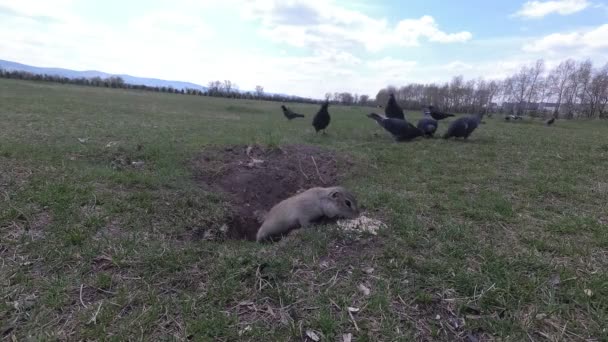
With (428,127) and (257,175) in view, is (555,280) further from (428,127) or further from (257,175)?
(428,127)

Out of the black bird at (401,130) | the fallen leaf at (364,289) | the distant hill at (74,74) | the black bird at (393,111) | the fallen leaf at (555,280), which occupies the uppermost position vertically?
the distant hill at (74,74)

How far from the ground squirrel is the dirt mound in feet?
2.05

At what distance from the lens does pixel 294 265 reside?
312cm

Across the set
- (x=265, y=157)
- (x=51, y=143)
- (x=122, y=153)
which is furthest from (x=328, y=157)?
(x=51, y=143)

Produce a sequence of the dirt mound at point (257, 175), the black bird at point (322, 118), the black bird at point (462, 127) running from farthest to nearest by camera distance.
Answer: the black bird at point (322, 118), the black bird at point (462, 127), the dirt mound at point (257, 175)

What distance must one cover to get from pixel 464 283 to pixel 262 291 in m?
1.64

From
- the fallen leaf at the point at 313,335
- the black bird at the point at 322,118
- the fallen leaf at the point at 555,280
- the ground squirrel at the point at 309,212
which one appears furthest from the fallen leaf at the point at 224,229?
the black bird at the point at 322,118

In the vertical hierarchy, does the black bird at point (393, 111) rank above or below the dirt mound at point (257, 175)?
above

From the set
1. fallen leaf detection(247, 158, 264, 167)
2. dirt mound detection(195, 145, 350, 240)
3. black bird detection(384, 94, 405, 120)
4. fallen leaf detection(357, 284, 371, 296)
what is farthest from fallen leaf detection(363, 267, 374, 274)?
black bird detection(384, 94, 405, 120)

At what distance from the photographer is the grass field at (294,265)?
2.45m

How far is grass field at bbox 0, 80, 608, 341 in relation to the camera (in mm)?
2451

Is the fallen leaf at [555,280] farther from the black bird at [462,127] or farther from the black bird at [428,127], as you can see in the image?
the black bird at [428,127]

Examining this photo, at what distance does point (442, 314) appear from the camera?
8.54 feet

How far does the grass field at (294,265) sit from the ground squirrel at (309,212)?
0.37m
